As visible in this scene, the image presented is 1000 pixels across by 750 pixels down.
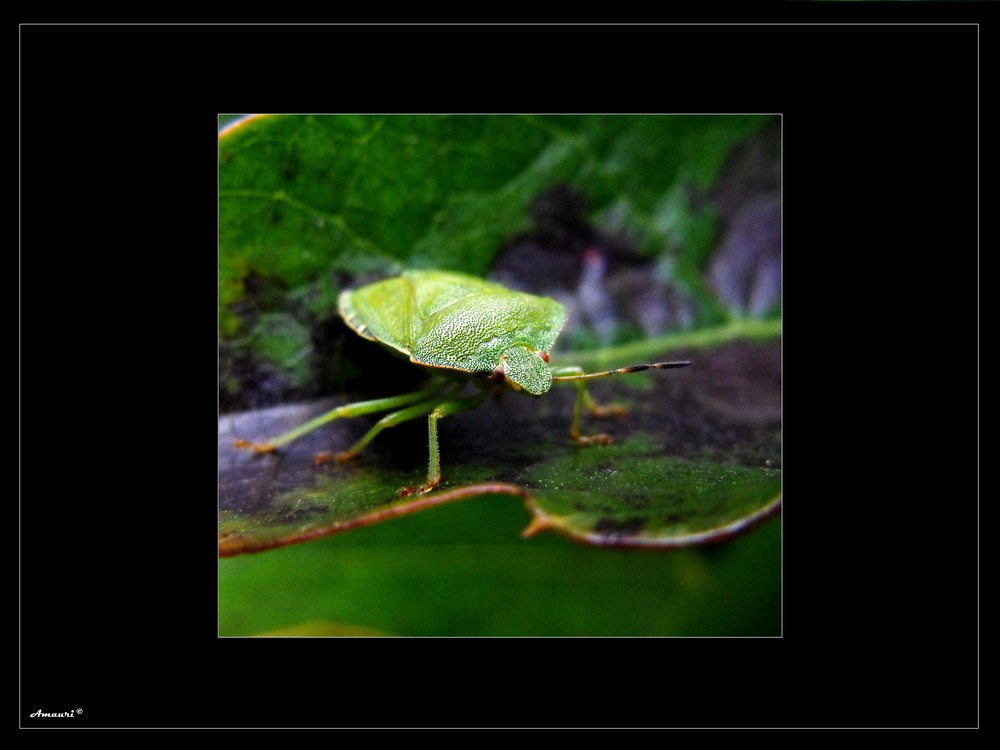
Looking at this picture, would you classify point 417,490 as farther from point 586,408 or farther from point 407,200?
point 407,200

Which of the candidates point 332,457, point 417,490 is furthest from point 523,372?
point 332,457

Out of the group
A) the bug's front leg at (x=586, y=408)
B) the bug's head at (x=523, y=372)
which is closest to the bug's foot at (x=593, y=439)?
the bug's front leg at (x=586, y=408)

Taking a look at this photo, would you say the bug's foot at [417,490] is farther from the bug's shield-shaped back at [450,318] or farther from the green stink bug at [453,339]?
the bug's shield-shaped back at [450,318]

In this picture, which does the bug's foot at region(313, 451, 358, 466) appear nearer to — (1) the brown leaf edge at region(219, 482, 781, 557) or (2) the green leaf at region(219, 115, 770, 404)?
(2) the green leaf at region(219, 115, 770, 404)

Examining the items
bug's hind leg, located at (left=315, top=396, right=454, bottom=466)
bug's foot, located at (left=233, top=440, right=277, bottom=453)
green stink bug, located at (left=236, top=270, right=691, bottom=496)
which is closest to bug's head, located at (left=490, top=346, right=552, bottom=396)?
green stink bug, located at (left=236, top=270, right=691, bottom=496)

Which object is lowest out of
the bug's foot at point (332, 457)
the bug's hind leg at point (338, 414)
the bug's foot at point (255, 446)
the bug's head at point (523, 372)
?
the bug's foot at point (332, 457)

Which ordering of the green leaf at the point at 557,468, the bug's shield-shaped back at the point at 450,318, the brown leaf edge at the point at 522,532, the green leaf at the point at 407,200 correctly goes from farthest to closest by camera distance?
the bug's shield-shaped back at the point at 450,318, the green leaf at the point at 407,200, the green leaf at the point at 557,468, the brown leaf edge at the point at 522,532
